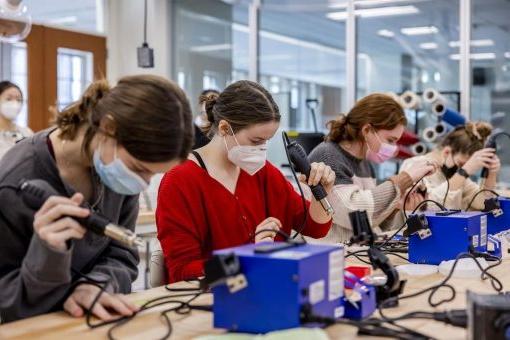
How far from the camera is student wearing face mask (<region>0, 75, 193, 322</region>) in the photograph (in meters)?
1.16

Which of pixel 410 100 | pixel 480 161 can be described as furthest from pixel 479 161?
pixel 410 100

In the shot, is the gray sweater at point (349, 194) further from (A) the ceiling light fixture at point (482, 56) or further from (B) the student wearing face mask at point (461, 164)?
(A) the ceiling light fixture at point (482, 56)

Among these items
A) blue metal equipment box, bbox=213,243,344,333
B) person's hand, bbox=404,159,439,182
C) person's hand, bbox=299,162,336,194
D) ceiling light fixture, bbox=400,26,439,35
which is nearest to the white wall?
ceiling light fixture, bbox=400,26,439,35

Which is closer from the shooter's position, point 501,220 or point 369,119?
point 501,220

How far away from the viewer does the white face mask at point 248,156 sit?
1.83m

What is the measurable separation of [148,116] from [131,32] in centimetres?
468

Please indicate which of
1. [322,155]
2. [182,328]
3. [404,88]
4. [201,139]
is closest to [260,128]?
[201,139]

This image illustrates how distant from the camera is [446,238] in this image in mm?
1732

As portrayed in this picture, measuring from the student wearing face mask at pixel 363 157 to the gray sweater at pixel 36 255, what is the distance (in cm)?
106

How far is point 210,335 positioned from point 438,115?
3338 mm

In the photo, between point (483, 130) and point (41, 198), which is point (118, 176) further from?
point (483, 130)

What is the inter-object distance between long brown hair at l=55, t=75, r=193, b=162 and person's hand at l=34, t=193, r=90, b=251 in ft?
0.58

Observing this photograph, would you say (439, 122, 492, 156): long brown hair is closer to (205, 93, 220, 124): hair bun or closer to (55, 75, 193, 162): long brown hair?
(205, 93, 220, 124): hair bun

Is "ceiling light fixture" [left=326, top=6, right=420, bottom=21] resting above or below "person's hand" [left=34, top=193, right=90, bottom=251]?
above
